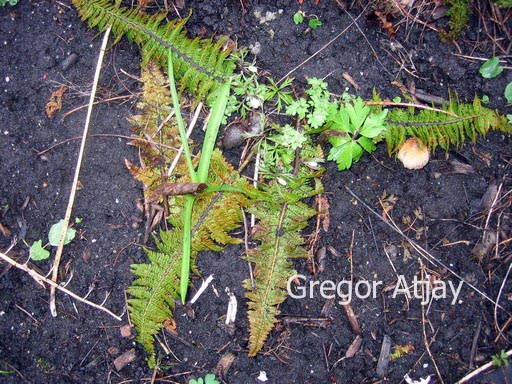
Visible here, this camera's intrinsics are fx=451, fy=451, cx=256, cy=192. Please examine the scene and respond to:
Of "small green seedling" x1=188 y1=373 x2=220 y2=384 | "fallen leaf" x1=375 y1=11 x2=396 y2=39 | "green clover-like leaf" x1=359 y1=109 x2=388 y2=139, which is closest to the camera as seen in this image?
"green clover-like leaf" x1=359 y1=109 x2=388 y2=139

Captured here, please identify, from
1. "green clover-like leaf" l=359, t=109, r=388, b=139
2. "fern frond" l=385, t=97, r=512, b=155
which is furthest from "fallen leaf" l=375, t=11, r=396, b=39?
"green clover-like leaf" l=359, t=109, r=388, b=139

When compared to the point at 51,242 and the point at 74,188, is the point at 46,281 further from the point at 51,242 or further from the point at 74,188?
the point at 74,188

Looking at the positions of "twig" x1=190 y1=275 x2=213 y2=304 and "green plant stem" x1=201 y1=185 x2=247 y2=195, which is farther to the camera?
"twig" x1=190 y1=275 x2=213 y2=304

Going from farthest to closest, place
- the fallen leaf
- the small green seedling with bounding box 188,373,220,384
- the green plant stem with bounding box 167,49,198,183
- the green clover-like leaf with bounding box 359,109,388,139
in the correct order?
the fallen leaf < the small green seedling with bounding box 188,373,220,384 < the green clover-like leaf with bounding box 359,109,388,139 < the green plant stem with bounding box 167,49,198,183

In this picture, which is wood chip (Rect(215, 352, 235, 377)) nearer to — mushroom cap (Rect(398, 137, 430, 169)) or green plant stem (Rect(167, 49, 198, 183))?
green plant stem (Rect(167, 49, 198, 183))

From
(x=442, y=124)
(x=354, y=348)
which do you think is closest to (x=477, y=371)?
(x=354, y=348)

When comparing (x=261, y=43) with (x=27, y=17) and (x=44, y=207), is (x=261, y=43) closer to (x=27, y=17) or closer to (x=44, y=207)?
(x=27, y=17)

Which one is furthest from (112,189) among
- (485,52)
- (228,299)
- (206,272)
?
(485,52)
